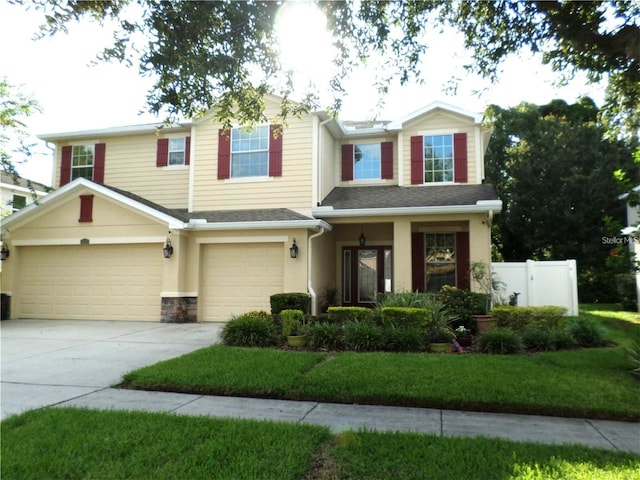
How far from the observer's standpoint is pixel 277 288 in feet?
39.2

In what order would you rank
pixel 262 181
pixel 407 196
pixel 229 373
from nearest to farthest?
pixel 229 373 → pixel 407 196 → pixel 262 181

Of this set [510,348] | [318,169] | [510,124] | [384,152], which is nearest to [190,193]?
[318,169]

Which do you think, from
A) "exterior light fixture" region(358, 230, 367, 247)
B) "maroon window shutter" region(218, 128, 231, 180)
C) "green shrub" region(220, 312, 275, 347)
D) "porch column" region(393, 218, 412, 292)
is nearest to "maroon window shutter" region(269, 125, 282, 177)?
"maroon window shutter" region(218, 128, 231, 180)

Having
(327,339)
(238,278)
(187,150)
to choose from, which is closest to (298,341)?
(327,339)

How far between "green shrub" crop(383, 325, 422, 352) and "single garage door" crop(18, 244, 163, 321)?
7.10 meters

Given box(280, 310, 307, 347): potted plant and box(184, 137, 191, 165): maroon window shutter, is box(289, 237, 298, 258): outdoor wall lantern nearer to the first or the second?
box(280, 310, 307, 347): potted plant

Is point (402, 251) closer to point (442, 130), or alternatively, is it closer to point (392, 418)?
point (442, 130)

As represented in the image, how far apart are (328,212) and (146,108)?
6873mm

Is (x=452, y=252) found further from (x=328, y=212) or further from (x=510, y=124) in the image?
(x=510, y=124)

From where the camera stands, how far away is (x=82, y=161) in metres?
15.1

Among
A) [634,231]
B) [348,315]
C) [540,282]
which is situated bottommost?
[348,315]

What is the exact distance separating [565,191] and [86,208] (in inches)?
777

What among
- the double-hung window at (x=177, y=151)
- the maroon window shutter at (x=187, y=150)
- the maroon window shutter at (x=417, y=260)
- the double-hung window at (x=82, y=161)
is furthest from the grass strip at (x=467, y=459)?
the double-hung window at (x=82, y=161)

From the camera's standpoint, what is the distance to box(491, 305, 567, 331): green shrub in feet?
29.5
